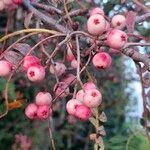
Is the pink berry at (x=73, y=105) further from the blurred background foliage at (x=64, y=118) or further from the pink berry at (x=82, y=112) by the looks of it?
the blurred background foliage at (x=64, y=118)

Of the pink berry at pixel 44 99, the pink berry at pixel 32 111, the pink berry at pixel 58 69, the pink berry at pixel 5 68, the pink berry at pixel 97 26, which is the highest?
the pink berry at pixel 97 26

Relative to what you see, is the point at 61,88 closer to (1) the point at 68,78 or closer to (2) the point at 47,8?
(1) the point at 68,78

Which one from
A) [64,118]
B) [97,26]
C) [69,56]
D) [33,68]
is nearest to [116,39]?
[97,26]

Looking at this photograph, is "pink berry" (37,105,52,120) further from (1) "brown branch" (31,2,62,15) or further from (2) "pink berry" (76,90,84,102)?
(1) "brown branch" (31,2,62,15)

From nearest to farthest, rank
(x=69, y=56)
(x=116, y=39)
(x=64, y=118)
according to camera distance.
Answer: (x=116, y=39)
(x=69, y=56)
(x=64, y=118)

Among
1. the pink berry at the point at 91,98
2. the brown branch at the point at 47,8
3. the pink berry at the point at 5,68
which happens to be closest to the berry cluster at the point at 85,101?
the pink berry at the point at 91,98

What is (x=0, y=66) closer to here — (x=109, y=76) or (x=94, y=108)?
(x=94, y=108)
